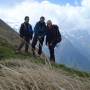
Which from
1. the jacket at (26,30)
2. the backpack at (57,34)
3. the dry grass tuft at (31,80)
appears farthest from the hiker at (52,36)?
the dry grass tuft at (31,80)

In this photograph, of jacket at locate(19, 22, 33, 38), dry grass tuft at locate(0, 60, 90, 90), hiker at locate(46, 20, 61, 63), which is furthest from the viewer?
jacket at locate(19, 22, 33, 38)

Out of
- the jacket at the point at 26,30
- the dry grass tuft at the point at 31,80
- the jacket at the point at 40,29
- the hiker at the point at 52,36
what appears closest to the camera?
the dry grass tuft at the point at 31,80

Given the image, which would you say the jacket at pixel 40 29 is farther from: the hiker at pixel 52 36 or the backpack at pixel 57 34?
the backpack at pixel 57 34

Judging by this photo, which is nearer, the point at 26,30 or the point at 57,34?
the point at 57,34

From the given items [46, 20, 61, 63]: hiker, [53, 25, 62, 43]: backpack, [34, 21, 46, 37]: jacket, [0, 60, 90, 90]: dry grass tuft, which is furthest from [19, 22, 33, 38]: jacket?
[0, 60, 90, 90]: dry grass tuft

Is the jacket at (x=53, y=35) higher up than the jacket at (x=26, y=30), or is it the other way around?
the jacket at (x=26, y=30)

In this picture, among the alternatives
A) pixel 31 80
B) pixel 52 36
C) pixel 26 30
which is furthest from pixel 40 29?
pixel 31 80

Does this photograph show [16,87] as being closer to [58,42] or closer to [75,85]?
[75,85]

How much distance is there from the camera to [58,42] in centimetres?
2084

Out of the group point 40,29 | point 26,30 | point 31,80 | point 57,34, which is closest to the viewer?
point 31,80

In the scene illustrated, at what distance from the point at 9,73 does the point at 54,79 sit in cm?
104

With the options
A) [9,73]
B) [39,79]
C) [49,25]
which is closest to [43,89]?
[39,79]

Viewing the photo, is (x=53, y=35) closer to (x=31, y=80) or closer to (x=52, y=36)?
(x=52, y=36)

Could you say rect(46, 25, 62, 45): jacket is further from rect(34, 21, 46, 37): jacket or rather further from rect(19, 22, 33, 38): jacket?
rect(19, 22, 33, 38): jacket
